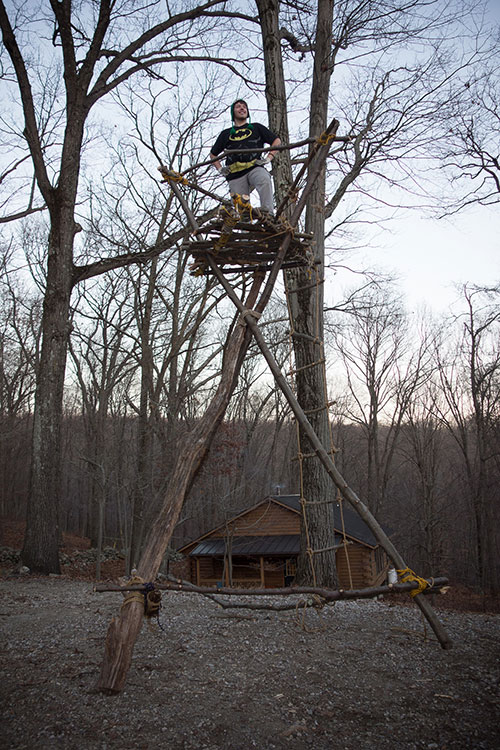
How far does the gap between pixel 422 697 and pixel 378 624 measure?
1.72 metres

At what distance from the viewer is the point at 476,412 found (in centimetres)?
2394

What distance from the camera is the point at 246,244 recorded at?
4.62 meters

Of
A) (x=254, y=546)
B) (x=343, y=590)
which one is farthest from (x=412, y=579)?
(x=254, y=546)

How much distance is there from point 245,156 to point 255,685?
14.9 ft

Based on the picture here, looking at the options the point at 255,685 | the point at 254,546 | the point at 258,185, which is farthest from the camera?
the point at 254,546

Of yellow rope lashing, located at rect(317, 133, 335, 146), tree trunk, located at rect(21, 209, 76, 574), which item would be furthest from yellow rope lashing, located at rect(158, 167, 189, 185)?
tree trunk, located at rect(21, 209, 76, 574)

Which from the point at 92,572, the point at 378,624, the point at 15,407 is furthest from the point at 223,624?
the point at 15,407

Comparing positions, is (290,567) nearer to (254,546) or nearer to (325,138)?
(254,546)

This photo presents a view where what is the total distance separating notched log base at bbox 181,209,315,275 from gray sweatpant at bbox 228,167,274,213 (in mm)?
293

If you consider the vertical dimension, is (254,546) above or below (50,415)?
below

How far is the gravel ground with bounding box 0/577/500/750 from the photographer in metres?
2.74

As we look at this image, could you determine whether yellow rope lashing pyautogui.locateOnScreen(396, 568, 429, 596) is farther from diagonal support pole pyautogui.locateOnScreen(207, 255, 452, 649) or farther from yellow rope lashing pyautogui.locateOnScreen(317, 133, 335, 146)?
yellow rope lashing pyautogui.locateOnScreen(317, 133, 335, 146)

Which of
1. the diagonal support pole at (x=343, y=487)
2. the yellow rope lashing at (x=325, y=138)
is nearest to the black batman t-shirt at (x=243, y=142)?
the yellow rope lashing at (x=325, y=138)

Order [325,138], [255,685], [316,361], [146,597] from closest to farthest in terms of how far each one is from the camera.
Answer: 1. [146,597]
2. [255,685]
3. [325,138]
4. [316,361]
